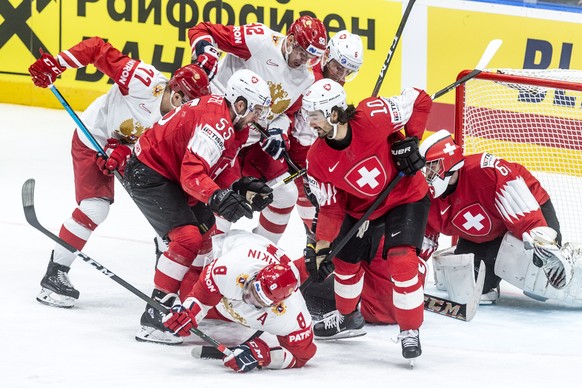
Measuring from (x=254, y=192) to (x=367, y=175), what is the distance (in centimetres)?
45

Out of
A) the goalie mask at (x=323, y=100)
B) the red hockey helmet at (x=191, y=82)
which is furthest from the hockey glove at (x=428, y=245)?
the red hockey helmet at (x=191, y=82)

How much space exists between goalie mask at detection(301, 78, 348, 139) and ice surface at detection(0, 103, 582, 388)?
0.92 m

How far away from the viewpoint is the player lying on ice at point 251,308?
403 cm

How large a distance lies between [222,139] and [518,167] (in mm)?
1708

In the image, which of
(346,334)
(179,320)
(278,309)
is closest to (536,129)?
(346,334)

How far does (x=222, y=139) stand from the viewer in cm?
436

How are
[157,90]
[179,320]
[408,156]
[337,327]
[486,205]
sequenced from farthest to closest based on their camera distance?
[486,205] < [157,90] < [337,327] < [408,156] < [179,320]

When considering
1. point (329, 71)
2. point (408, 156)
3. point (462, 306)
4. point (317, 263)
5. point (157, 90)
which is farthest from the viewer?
point (329, 71)

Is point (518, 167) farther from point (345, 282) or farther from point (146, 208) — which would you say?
point (146, 208)

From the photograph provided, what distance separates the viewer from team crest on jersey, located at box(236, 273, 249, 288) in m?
4.05

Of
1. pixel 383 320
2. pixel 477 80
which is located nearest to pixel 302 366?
pixel 383 320

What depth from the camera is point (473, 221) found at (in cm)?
527

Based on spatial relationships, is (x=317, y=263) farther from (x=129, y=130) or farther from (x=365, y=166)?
(x=129, y=130)

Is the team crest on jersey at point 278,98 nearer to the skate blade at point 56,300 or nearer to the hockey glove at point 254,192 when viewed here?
the hockey glove at point 254,192
